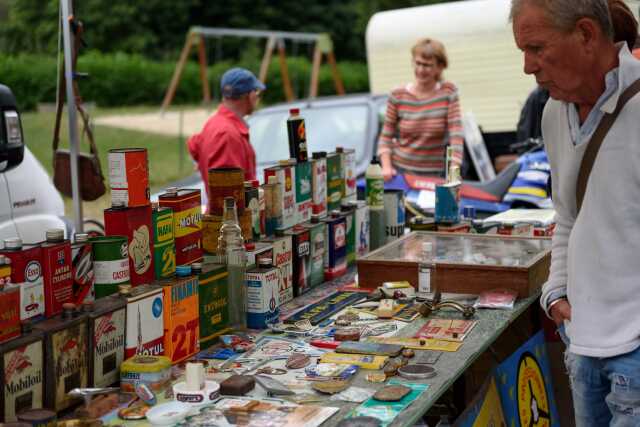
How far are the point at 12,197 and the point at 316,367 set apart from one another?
3034 mm

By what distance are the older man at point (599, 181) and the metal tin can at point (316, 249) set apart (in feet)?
4.45

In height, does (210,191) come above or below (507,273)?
above

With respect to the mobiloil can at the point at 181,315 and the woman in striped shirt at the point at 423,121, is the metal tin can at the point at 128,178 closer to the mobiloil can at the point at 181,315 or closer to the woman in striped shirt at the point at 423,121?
the mobiloil can at the point at 181,315

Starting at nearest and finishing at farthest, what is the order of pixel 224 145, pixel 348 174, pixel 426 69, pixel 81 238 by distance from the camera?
1. pixel 81 238
2. pixel 348 174
3. pixel 224 145
4. pixel 426 69

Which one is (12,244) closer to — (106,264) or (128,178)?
(106,264)

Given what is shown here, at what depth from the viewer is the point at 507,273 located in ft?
10.8

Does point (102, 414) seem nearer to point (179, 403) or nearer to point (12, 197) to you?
point (179, 403)

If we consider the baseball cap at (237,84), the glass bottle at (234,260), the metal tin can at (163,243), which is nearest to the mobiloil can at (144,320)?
the metal tin can at (163,243)

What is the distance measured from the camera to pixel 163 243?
2.68 m

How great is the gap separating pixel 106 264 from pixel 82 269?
7 cm

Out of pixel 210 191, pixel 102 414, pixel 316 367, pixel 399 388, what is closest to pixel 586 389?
pixel 399 388

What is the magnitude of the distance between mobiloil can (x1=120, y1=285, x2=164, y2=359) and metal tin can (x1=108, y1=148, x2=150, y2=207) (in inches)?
10.4

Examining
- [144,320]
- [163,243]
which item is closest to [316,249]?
[163,243]

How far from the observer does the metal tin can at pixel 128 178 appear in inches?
102
